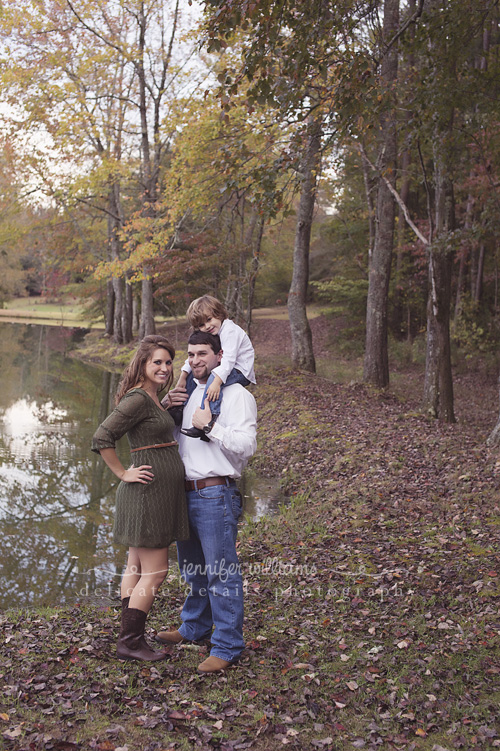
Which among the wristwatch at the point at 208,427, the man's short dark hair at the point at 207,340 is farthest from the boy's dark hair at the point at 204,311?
the wristwatch at the point at 208,427

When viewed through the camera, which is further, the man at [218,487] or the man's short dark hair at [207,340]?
the man's short dark hair at [207,340]

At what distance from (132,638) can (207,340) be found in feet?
6.89

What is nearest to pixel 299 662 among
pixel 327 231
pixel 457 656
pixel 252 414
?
pixel 457 656

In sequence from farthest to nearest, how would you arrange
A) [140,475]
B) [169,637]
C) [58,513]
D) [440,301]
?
[440,301] → [58,513] → [169,637] → [140,475]

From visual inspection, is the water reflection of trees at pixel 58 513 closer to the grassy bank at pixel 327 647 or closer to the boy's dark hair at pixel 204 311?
the grassy bank at pixel 327 647

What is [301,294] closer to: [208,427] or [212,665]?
[208,427]

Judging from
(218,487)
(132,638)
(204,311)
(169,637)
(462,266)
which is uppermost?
(462,266)

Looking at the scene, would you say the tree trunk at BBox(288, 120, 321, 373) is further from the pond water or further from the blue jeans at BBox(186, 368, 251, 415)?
the blue jeans at BBox(186, 368, 251, 415)

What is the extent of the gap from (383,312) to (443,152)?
15.6 ft

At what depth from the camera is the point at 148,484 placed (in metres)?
4.18

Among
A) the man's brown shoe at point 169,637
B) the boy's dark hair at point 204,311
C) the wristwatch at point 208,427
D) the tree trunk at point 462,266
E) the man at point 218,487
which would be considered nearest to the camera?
the wristwatch at point 208,427

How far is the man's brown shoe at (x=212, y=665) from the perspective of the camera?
4.21 m

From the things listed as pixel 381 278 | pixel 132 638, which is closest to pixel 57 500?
pixel 132 638

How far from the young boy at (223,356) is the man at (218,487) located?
0.23 ft
